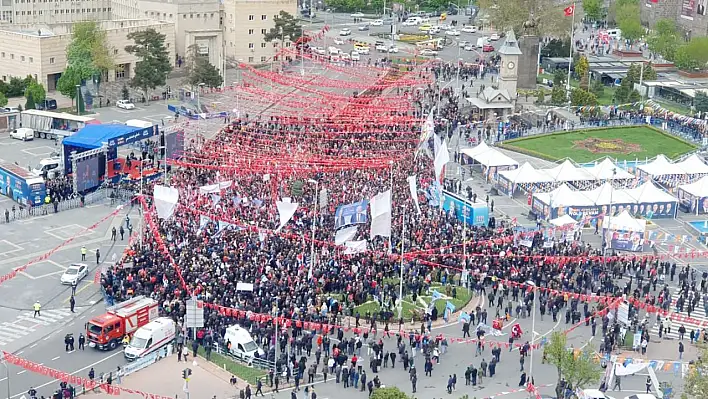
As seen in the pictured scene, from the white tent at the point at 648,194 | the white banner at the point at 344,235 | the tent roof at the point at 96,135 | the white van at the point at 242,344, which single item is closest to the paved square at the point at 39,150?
the tent roof at the point at 96,135

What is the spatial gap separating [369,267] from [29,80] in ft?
148

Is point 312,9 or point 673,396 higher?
point 312,9

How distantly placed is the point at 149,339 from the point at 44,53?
2032 inches

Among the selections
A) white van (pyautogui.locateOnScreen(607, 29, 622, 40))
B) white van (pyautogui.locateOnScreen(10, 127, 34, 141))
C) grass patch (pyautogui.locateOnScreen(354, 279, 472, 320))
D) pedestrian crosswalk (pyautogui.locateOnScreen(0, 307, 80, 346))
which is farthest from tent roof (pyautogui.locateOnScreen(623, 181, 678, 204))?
white van (pyautogui.locateOnScreen(607, 29, 622, 40))

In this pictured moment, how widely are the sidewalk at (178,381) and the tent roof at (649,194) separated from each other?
27.9 m

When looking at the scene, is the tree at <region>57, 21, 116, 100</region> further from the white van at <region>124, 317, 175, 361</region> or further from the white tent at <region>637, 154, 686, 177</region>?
the white van at <region>124, 317, 175, 361</region>

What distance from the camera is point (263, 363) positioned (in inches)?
1607

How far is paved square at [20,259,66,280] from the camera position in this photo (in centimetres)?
5006

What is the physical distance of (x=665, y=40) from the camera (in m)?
103

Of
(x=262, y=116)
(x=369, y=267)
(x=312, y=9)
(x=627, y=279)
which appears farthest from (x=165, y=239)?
(x=312, y=9)

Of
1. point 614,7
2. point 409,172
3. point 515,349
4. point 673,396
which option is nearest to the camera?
point 673,396

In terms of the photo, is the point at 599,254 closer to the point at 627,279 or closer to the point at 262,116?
the point at 627,279

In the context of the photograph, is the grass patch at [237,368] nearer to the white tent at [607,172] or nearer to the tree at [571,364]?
the tree at [571,364]

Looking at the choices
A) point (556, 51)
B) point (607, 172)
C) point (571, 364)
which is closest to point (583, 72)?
point (556, 51)
